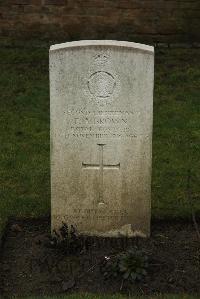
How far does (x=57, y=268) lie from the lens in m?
5.12

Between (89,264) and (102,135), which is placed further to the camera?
(102,135)

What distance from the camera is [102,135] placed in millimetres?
5309

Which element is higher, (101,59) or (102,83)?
(101,59)

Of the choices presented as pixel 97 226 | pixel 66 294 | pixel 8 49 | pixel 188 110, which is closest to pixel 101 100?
Result: pixel 97 226

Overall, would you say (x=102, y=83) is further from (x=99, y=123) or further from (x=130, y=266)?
(x=130, y=266)

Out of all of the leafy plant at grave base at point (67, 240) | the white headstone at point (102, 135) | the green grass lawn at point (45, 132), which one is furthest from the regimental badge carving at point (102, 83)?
the green grass lawn at point (45, 132)

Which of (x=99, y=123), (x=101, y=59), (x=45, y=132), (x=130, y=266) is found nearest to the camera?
(x=130, y=266)

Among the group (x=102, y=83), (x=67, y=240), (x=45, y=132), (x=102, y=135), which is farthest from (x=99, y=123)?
(x=45, y=132)

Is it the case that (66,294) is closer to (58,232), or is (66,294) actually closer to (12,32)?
(58,232)

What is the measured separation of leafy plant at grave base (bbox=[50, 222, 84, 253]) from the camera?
5305 millimetres

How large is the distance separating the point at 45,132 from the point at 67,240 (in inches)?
129

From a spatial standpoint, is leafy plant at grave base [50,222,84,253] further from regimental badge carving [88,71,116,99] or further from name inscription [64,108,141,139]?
regimental badge carving [88,71,116,99]

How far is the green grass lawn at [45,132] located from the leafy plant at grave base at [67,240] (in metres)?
0.72

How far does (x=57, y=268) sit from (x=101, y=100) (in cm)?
128
